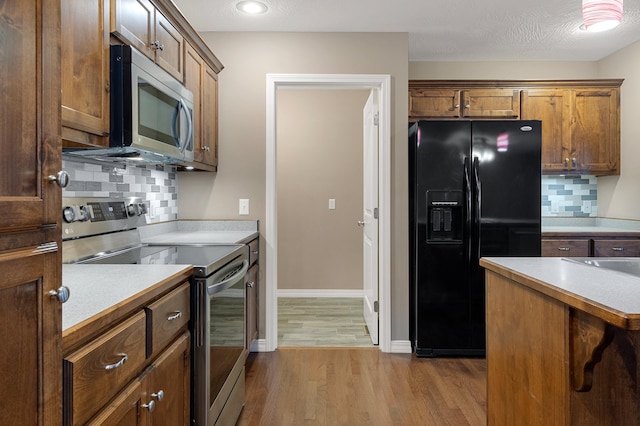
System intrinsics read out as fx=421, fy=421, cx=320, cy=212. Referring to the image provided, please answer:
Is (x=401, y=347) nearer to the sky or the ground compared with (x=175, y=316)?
nearer to the ground

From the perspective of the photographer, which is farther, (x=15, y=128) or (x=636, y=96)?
(x=636, y=96)

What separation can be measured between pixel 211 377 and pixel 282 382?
1048 millimetres

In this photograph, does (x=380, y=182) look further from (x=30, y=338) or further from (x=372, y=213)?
(x=30, y=338)

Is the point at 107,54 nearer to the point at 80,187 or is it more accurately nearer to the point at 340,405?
the point at 80,187

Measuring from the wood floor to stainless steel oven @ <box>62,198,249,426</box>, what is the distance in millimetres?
297

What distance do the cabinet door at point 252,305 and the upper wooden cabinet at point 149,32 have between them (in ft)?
4.25

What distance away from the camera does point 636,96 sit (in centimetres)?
344

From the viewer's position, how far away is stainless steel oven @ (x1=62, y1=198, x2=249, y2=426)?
1.58 meters

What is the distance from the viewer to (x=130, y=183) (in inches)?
92.7

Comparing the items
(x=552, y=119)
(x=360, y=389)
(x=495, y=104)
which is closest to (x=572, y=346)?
(x=360, y=389)

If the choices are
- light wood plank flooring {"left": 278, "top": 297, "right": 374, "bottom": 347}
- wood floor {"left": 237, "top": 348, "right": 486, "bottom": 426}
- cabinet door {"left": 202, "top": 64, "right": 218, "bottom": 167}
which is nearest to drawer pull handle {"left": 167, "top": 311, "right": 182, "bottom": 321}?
wood floor {"left": 237, "top": 348, "right": 486, "bottom": 426}

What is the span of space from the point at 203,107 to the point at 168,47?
0.58 meters

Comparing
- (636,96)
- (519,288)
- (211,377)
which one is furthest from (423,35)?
(211,377)

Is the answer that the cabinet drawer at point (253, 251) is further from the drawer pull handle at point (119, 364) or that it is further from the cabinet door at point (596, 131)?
the cabinet door at point (596, 131)
